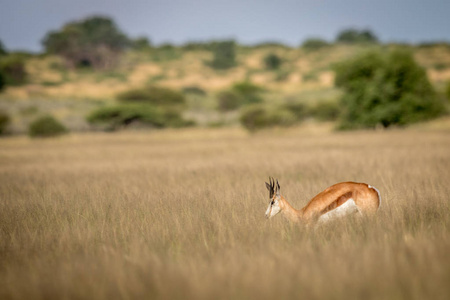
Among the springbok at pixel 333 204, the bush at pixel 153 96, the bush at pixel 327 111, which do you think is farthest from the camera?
the bush at pixel 153 96

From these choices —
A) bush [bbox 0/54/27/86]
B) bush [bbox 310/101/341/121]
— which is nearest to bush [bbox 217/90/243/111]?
bush [bbox 310/101/341/121]

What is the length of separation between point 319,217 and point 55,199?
202 inches

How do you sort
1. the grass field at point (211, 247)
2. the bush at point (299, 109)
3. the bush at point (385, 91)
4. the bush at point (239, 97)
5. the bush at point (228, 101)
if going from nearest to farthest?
the grass field at point (211, 247)
the bush at point (385, 91)
the bush at point (299, 109)
the bush at point (228, 101)
the bush at point (239, 97)

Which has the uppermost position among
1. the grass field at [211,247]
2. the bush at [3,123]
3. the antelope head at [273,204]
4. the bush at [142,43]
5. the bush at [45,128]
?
the bush at [142,43]

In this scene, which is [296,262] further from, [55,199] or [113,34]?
[113,34]

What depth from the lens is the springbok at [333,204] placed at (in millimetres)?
4789

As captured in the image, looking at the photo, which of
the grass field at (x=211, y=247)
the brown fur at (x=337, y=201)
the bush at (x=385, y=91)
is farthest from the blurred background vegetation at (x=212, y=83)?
the brown fur at (x=337, y=201)

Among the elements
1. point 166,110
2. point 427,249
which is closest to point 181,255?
point 427,249

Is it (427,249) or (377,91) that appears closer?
(427,249)

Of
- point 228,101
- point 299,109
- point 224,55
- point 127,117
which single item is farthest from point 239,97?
point 224,55

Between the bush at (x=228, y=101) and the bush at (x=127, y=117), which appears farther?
the bush at (x=228, y=101)

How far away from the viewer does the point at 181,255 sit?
3.86m

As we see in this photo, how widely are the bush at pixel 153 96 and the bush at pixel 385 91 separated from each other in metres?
32.8

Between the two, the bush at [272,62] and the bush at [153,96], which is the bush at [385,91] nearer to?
the bush at [153,96]
